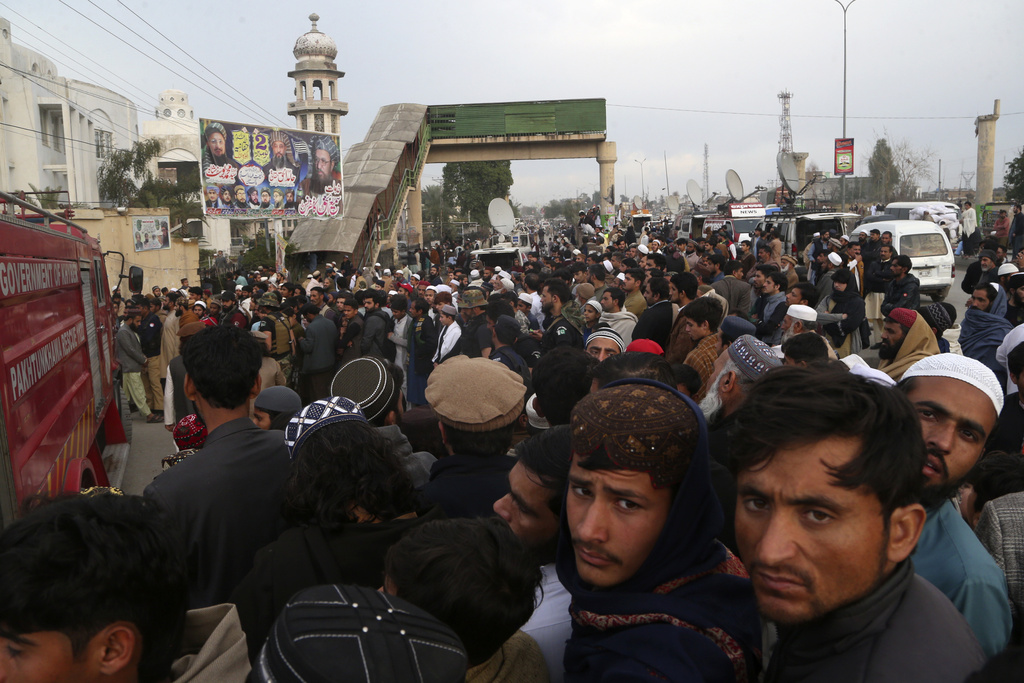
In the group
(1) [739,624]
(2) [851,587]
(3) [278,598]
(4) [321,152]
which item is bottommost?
(3) [278,598]

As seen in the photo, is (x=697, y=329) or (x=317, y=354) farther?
(x=317, y=354)

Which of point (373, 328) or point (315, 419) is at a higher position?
point (315, 419)

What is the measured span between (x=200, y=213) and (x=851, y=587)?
47.6 m

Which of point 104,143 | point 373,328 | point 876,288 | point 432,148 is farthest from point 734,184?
point 104,143

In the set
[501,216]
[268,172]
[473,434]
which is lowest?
[473,434]

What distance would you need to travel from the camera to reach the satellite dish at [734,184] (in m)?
31.5

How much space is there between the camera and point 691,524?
174 centimetres

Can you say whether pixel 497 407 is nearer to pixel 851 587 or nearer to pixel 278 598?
pixel 278 598

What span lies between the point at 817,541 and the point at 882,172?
7556 centimetres

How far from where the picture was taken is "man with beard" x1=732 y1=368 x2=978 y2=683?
140 centimetres

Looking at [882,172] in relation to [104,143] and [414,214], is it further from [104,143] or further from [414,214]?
[104,143]

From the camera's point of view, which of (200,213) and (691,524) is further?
(200,213)

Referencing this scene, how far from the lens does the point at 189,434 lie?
13.9 ft

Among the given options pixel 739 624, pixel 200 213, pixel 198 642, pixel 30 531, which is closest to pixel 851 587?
pixel 739 624
